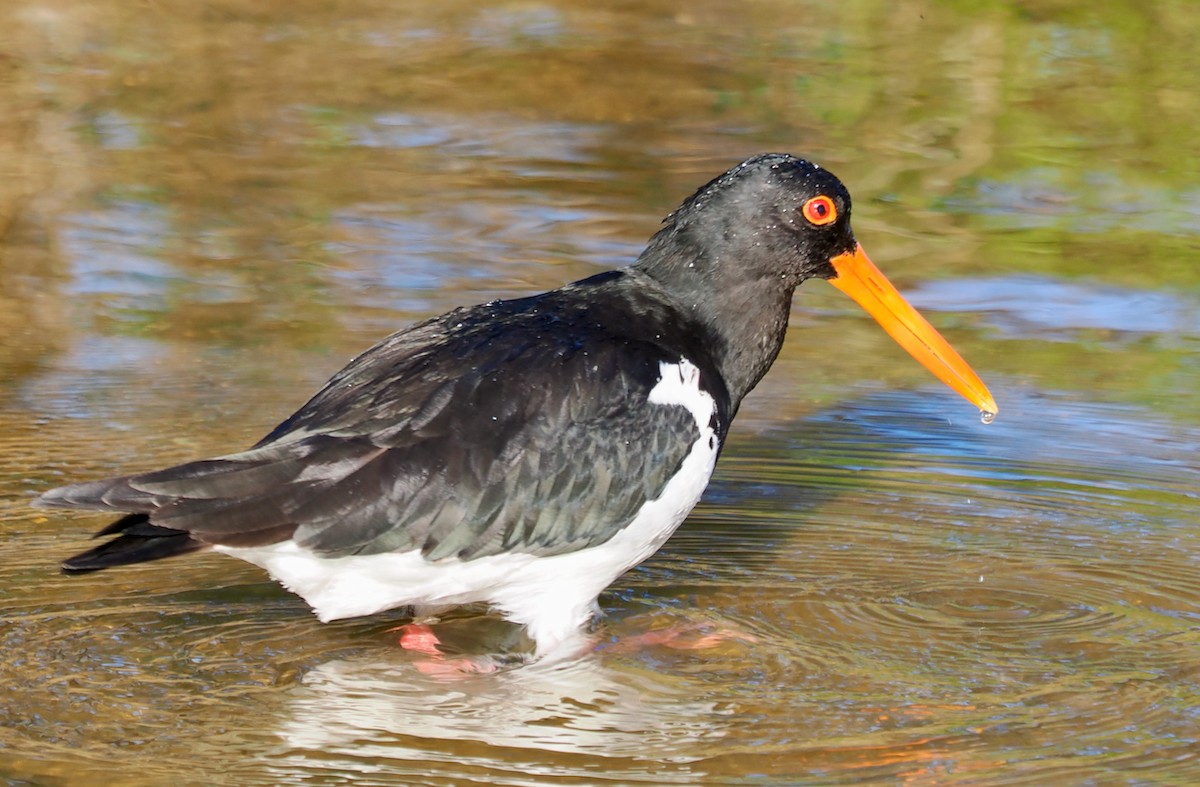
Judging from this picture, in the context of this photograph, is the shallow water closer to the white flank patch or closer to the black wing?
the white flank patch

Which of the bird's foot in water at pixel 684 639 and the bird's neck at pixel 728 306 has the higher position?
the bird's neck at pixel 728 306

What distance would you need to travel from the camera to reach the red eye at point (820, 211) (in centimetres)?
555

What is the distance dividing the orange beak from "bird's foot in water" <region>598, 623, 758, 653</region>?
4.18 ft

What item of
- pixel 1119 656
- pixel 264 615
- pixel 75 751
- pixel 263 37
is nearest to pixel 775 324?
pixel 1119 656

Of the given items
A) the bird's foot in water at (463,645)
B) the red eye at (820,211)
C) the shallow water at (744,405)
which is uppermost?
the red eye at (820,211)

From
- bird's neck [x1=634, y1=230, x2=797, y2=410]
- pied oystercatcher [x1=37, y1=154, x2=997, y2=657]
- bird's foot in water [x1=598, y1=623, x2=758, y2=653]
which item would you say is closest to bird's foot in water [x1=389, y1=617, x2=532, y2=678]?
pied oystercatcher [x1=37, y1=154, x2=997, y2=657]

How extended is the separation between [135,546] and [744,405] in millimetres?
3332

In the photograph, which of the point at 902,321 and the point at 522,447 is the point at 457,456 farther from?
the point at 902,321

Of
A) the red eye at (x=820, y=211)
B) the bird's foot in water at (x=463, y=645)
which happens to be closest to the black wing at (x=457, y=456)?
the bird's foot in water at (x=463, y=645)

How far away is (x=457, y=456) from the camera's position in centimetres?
488

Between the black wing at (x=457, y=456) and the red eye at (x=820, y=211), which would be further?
the red eye at (x=820, y=211)

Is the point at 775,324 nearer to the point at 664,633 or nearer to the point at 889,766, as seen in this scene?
the point at 664,633

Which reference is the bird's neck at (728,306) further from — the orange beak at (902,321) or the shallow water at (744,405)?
the shallow water at (744,405)

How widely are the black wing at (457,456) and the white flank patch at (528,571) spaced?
0.15ft
